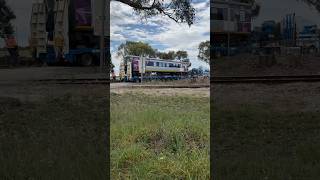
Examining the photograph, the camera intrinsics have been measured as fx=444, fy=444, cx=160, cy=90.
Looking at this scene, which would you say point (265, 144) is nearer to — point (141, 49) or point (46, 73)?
point (141, 49)

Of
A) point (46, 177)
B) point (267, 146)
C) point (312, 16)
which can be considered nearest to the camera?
point (46, 177)

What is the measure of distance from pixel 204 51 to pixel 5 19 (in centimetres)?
248

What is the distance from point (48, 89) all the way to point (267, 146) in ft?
9.80

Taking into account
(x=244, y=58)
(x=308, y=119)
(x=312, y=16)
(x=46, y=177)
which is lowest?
(x=46, y=177)

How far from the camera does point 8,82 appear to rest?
19.3 feet

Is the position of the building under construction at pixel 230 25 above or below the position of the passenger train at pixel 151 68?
above

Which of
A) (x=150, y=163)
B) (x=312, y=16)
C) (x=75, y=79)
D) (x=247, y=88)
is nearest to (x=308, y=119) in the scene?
(x=247, y=88)

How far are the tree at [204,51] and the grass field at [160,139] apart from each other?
0.80 metres

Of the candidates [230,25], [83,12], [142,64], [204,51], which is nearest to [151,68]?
[142,64]

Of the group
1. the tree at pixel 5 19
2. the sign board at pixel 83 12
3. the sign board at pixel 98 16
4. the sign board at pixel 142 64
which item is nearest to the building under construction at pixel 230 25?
the sign board at pixel 98 16

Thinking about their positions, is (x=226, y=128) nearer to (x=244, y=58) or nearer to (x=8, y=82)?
(x=244, y=58)

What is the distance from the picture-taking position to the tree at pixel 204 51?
17.9 ft

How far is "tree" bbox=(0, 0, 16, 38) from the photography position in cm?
541

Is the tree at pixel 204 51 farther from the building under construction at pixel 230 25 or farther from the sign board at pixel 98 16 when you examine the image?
the sign board at pixel 98 16
